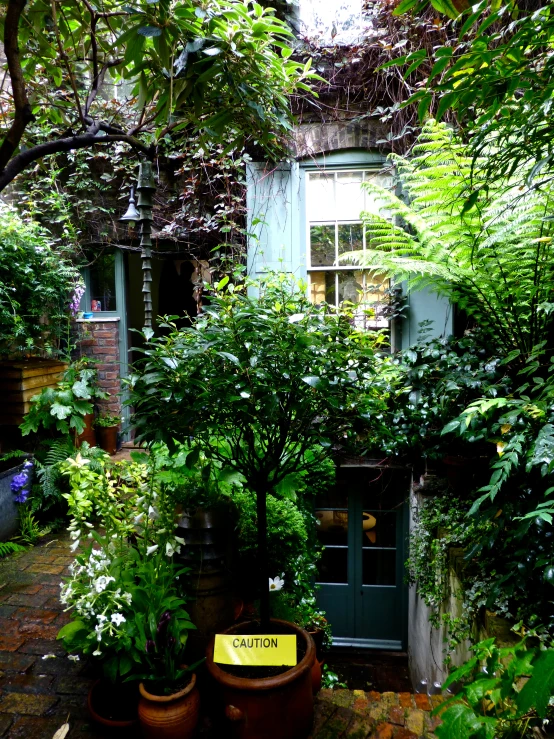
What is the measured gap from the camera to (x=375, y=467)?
411 cm

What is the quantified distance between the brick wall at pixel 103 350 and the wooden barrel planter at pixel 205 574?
9.88 feet

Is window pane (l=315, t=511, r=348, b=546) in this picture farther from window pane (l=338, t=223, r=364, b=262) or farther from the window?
window pane (l=338, t=223, r=364, b=262)

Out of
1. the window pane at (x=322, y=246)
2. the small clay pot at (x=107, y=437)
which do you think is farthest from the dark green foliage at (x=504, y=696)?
the small clay pot at (x=107, y=437)

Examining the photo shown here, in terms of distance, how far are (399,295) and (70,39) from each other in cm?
292

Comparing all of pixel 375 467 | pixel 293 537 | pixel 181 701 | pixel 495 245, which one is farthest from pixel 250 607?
pixel 495 245

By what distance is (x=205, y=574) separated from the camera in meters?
2.12

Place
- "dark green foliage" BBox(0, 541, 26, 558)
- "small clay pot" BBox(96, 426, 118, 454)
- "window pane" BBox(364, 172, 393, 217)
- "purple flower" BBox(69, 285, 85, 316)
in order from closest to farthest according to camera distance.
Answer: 1. "dark green foliage" BBox(0, 541, 26, 558)
2. "window pane" BBox(364, 172, 393, 217)
3. "purple flower" BBox(69, 285, 85, 316)
4. "small clay pot" BBox(96, 426, 118, 454)

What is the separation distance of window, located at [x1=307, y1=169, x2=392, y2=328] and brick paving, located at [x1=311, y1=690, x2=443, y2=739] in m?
2.72

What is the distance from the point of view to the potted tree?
1.57 metres

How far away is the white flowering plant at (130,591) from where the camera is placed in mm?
1864

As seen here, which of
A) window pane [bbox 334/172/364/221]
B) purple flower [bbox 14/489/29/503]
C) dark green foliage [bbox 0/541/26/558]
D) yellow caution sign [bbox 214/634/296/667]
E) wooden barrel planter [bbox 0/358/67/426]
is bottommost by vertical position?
dark green foliage [bbox 0/541/26/558]

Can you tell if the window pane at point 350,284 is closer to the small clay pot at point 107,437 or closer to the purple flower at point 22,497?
the small clay pot at point 107,437

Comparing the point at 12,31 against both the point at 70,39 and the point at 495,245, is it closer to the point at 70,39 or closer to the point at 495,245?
the point at 70,39

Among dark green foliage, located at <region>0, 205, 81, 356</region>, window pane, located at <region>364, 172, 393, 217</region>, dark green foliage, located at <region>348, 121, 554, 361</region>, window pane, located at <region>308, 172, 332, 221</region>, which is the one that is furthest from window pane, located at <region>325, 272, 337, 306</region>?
dark green foliage, located at <region>0, 205, 81, 356</region>
